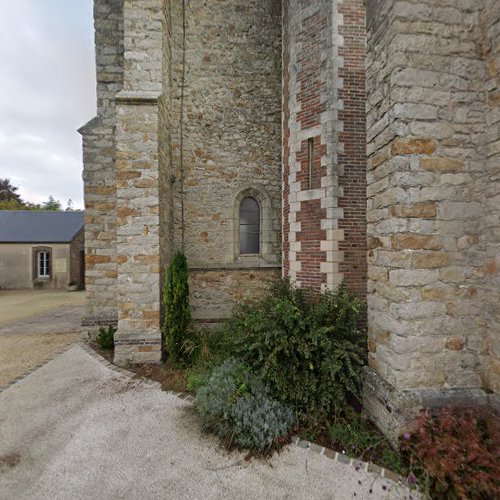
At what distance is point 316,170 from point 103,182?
16.3ft

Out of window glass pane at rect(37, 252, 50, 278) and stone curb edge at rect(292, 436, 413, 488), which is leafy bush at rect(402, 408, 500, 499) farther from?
window glass pane at rect(37, 252, 50, 278)

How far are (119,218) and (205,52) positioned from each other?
4.98m

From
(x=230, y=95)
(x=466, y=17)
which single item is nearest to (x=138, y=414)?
(x=466, y=17)

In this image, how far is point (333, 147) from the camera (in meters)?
4.84

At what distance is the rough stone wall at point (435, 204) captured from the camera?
2738mm

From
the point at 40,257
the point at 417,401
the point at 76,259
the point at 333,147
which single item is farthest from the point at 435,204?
the point at 40,257

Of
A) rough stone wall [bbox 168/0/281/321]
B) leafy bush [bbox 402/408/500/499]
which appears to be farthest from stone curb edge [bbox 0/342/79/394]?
leafy bush [bbox 402/408/500/499]

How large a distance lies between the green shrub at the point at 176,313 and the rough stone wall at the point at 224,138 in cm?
162

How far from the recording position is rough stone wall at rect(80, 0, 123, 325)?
20.0 feet

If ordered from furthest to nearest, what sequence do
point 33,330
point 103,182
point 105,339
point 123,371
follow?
point 33,330
point 103,182
point 105,339
point 123,371

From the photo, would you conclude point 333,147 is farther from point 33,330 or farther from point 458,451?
point 33,330

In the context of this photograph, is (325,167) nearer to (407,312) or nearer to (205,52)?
(407,312)

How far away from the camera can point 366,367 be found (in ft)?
11.0

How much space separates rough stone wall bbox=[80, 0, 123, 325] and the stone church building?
36 millimetres
